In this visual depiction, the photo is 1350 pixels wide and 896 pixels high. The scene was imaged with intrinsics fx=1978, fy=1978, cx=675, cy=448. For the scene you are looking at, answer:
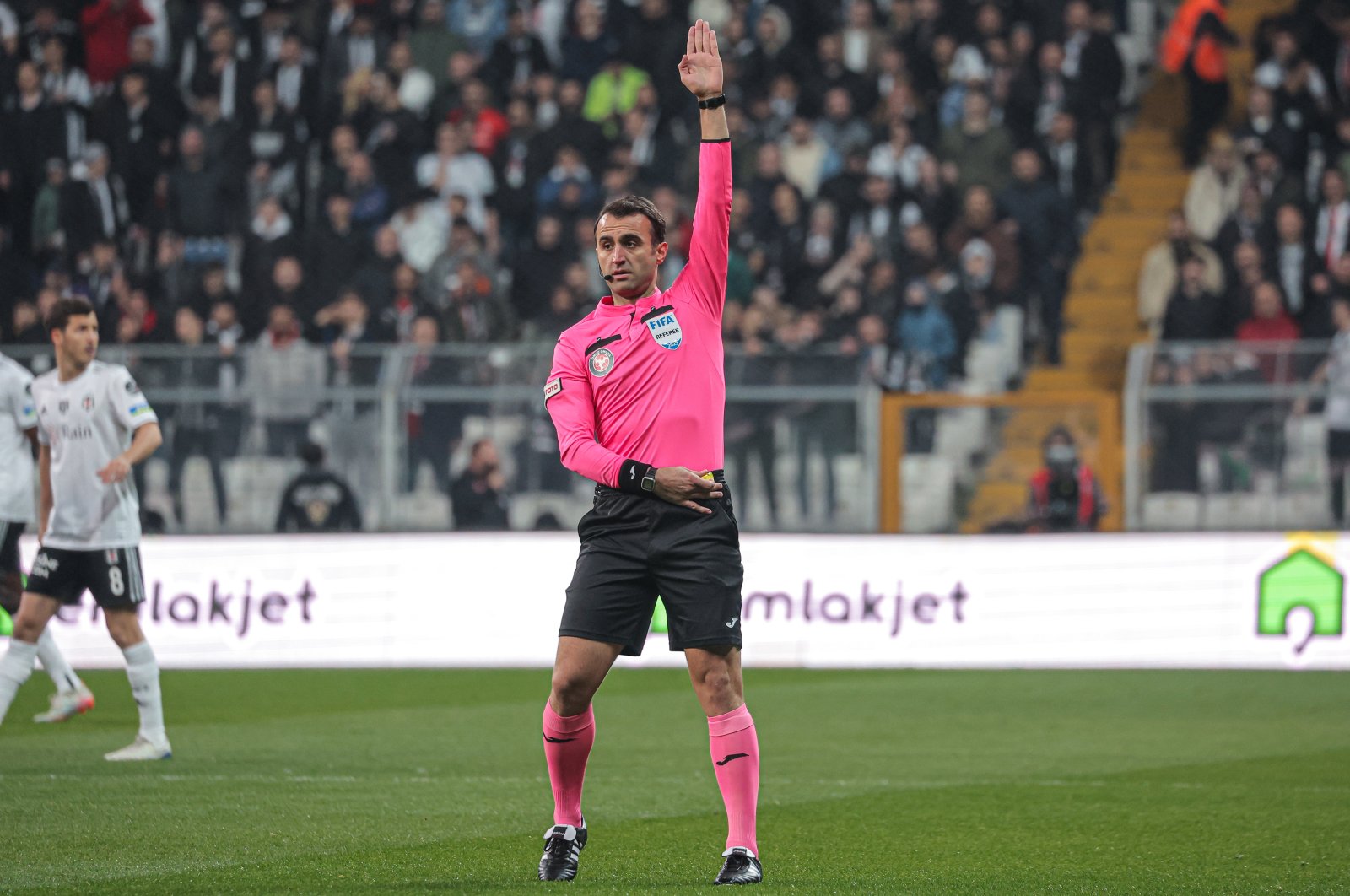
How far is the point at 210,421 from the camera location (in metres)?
15.6

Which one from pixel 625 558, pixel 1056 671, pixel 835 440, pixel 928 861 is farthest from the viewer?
pixel 835 440

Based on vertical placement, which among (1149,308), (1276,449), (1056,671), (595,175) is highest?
(595,175)

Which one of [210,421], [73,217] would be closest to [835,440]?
[210,421]

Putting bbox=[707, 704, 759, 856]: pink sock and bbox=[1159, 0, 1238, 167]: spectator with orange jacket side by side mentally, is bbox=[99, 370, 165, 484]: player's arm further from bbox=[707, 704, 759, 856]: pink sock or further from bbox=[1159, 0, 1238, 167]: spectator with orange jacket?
bbox=[1159, 0, 1238, 167]: spectator with orange jacket

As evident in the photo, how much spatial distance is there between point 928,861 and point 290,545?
903 cm

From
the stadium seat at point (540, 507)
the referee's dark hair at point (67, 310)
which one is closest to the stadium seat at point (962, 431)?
the stadium seat at point (540, 507)

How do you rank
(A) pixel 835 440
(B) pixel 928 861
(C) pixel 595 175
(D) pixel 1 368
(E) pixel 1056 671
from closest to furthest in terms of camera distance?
(B) pixel 928 861
(D) pixel 1 368
(E) pixel 1056 671
(A) pixel 835 440
(C) pixel 595 175

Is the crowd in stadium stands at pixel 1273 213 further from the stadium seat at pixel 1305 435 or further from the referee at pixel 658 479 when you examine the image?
the referee at pixel 658 479

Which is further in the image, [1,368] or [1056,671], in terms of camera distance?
[1056,671]

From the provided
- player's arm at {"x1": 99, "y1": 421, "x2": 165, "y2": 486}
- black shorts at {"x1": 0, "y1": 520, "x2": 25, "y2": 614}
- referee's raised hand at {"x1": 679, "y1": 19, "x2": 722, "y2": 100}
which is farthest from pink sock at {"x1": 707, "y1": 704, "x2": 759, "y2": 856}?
black shorts at {"x1": 0, "y1": 520, "x2": 25, "y2": 614}

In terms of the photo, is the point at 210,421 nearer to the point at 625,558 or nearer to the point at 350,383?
the point at 350,383

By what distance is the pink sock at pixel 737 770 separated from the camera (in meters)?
6.02

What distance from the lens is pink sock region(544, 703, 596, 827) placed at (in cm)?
622

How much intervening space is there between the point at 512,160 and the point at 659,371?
13.8m
